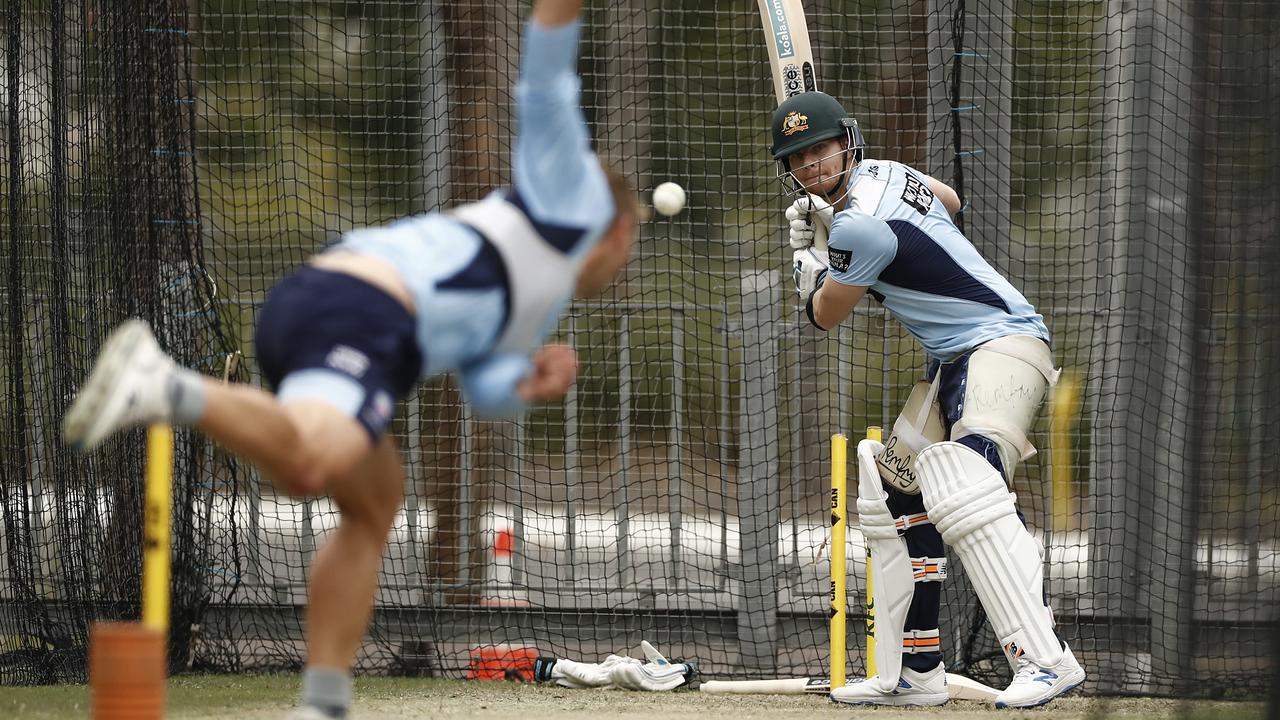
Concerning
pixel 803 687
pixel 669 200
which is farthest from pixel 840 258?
pixel 803 687

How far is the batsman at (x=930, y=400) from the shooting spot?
4.33 metres

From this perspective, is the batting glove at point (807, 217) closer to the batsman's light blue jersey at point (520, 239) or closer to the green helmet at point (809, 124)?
the green helmet at point (809, 124)

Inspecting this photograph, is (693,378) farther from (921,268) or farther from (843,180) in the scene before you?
(921,268)

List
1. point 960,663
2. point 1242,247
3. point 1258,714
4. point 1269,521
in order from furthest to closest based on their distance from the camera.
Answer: point 960,663, point 1269,521, point 1242,247, point 1258,714

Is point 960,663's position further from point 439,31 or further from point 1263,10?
point 439,31

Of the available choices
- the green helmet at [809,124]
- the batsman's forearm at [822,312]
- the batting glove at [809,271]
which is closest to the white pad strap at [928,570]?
the batsman's forearm at [822,312]

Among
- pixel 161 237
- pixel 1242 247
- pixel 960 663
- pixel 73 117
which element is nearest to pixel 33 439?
pixel 161 237

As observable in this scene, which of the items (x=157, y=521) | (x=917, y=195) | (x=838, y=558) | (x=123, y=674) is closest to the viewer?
(x=123, y=674)

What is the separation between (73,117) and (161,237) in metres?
0.56

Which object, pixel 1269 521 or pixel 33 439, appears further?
pixel 33 439

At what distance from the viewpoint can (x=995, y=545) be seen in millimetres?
4344

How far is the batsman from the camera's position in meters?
4.33

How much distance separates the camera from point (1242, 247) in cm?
360

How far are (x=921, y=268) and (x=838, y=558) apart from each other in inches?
46.7
